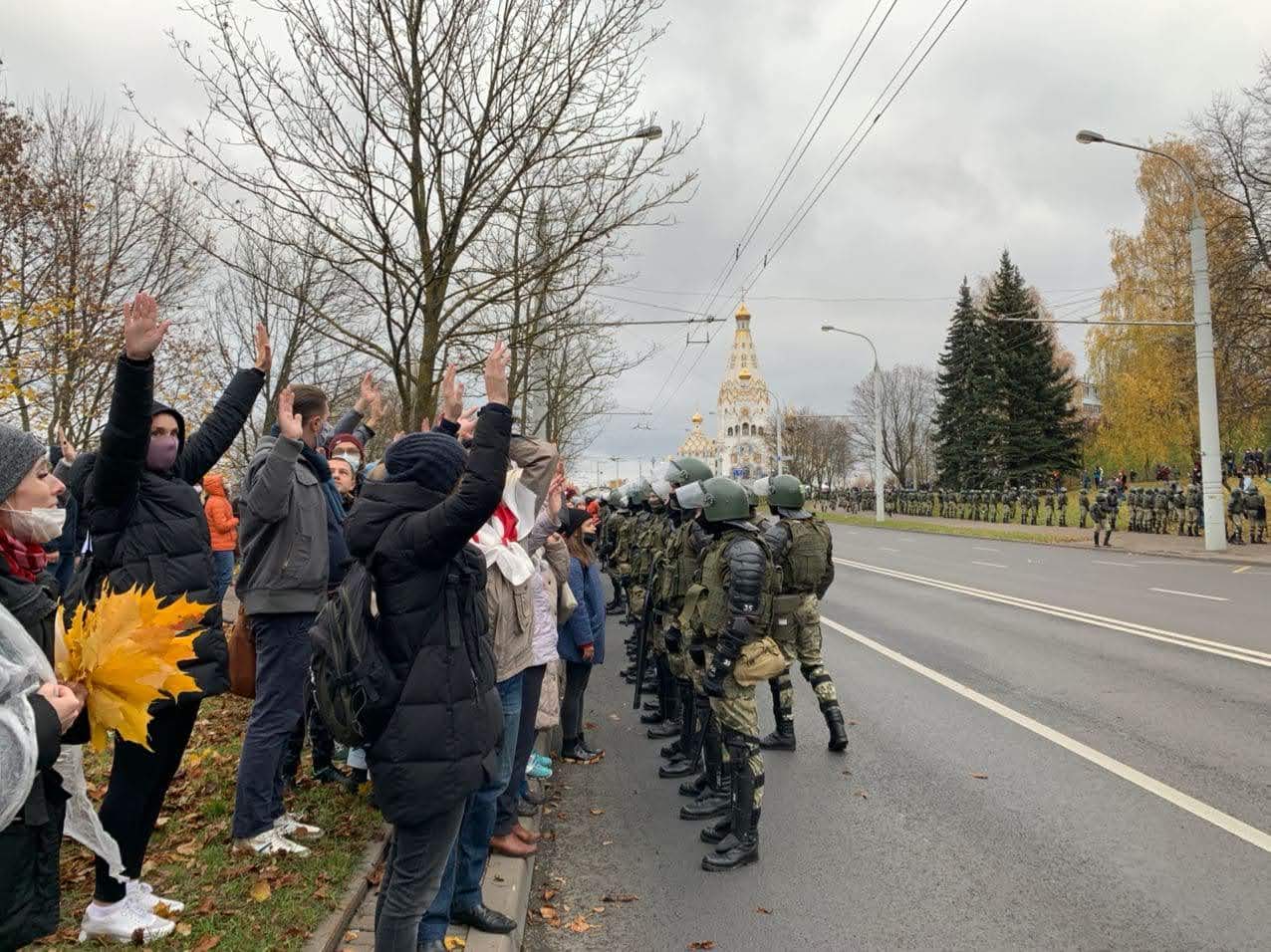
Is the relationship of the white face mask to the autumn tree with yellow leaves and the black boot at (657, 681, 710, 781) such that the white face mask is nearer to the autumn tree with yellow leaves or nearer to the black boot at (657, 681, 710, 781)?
the black boot at (657, 681, 710, 781)

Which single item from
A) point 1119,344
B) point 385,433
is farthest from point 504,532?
point 1119,344

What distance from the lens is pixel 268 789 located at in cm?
414

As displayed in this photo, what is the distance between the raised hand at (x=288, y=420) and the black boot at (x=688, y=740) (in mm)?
3329

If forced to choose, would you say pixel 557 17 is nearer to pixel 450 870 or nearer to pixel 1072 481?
pixel 450 870

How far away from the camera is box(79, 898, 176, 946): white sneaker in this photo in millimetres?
3258

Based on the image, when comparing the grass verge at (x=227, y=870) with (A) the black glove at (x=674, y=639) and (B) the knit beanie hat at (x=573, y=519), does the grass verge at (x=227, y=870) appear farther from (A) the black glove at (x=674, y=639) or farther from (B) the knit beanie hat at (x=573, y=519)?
(B) the knit beanie hat at (x=573, y=519)

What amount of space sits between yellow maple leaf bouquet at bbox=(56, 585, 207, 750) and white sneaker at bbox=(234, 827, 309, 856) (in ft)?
7.62

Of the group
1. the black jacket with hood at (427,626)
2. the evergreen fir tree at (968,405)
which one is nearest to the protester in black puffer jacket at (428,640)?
the black jacket with hood at (427,626)

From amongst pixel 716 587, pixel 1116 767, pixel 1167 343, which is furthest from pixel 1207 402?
pixel 716 587

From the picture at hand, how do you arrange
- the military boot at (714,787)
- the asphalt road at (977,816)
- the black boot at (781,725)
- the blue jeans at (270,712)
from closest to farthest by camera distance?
the asphalt road at (977,816) → the blue jeans at (270,712) → the military boot at (714,787) → the black boot at (781,725)

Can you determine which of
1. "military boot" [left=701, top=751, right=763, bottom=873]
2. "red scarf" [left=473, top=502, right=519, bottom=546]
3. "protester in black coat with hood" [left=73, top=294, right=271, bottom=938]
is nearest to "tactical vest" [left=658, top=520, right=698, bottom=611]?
"military boot" [left=701, top=751, right=763, bottom=873]

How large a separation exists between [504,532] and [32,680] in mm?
2104

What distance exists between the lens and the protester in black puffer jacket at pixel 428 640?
8.91 ft

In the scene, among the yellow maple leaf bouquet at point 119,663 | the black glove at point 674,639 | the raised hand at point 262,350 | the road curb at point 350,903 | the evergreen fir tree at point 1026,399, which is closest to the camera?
the yellow maple leaf bouquet at point 119,663
